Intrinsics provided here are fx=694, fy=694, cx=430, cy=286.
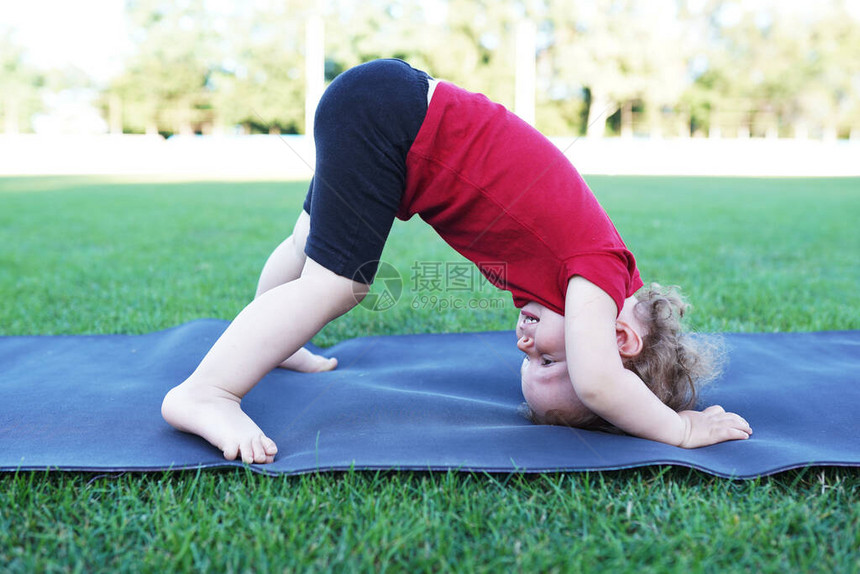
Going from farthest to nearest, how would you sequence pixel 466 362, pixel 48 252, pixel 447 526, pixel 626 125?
pixel 626 125 → pixel 48 252 → pixel 466 362 → pixel 447 526

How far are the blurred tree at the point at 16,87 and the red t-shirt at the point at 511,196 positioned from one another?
31725 mm

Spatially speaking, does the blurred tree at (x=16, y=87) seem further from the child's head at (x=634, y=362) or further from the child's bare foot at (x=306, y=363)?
the child's head at (x=634, y=362)

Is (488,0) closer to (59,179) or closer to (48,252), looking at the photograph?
(59,179)

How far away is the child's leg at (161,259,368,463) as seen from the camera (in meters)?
1.36

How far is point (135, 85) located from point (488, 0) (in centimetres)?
1441

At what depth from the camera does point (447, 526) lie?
3.56ft

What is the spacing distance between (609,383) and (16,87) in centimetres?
3316

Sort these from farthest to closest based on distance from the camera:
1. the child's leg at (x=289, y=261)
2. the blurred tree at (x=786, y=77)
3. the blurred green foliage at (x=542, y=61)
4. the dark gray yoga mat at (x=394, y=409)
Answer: the blurred tree at (x=786, y=77)
the blurred green foliage at (x=542, y=61)
the child's leg at (x=289, y=261)
the dark gray yoga mat at (x=394, y=409)

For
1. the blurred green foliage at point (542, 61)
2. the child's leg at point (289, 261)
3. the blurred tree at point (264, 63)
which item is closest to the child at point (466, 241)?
the child's leg at point (289, 261)

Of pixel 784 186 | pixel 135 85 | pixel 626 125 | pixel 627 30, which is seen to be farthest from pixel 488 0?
pixel 784 186

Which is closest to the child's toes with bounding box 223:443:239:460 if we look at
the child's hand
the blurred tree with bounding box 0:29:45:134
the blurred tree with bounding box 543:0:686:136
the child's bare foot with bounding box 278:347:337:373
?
the child's bare foot with bounding box 278:347:337:373

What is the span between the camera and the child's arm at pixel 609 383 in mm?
Result: 1309

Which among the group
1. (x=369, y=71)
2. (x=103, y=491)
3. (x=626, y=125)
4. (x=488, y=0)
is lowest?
(x=626, y=125)

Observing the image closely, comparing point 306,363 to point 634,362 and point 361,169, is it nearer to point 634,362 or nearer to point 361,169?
point 361,169
